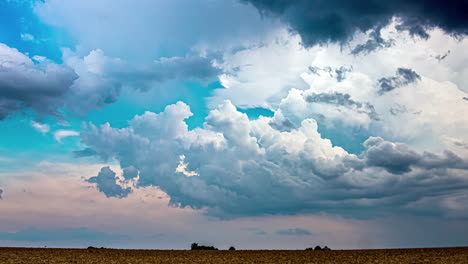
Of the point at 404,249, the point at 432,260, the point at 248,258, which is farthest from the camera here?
the point at 404,249

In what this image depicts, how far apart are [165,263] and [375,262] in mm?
23086

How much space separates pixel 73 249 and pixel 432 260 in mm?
49260

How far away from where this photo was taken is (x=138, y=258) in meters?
56.5

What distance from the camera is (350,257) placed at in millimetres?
58156

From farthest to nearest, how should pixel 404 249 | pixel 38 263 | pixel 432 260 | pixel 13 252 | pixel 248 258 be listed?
pixel 404 249 < pixel 13 252 < pixel 248 258 < pixel 432 260 < pixel 38 263

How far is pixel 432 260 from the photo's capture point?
176ft

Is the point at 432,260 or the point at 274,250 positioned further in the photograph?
the point at 274,250

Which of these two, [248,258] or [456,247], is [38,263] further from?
[456,247]

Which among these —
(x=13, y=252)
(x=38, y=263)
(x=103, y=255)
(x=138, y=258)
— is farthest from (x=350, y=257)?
(x=13, y=252)

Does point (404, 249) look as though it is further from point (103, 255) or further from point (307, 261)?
point (103, 255)

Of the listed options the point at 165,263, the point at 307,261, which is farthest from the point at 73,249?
the point at 307,261

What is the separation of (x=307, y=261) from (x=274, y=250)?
1616cm

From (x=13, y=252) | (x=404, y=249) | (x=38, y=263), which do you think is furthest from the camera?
(x=404, y=249)

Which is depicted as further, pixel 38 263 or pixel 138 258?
pixel 138 258
